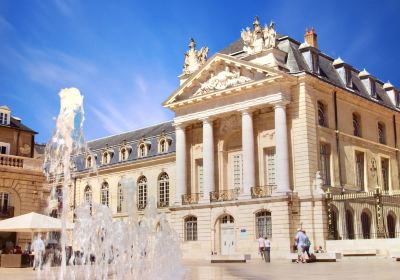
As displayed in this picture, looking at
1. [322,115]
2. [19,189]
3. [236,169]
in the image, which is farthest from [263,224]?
[19,189]

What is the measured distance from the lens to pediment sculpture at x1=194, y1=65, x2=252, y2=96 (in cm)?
3750

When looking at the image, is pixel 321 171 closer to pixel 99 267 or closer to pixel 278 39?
pixel 278 39

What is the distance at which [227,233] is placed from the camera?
37.0 metres

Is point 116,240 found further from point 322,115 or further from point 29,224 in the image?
point 322,115

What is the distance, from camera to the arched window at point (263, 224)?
3459cm

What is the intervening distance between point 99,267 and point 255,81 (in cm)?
2240

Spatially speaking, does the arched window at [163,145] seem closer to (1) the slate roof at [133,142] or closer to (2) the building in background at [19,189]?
(1) the slate roof at [133,142]

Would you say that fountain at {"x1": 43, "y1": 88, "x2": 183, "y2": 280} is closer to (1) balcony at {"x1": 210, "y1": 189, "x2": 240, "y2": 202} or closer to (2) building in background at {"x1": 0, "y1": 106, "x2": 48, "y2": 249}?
(2) building in background at {"x1": 0, "y1": 106, "x2": 48, "y2": 249}

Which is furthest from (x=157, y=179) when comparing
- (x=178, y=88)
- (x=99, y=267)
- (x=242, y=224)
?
(x=99, y=267)

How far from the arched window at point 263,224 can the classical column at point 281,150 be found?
5.99 feet

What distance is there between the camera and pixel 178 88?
4050cm

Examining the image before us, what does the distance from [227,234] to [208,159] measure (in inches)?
203

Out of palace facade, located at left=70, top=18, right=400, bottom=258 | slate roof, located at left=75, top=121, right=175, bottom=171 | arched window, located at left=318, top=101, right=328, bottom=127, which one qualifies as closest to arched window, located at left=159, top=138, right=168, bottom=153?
slate roof, located at left=75, top=121, right=175, bottom=171

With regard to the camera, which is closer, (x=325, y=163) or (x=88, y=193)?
(x=325, y=163)
